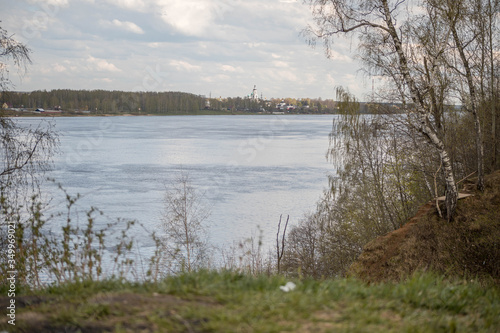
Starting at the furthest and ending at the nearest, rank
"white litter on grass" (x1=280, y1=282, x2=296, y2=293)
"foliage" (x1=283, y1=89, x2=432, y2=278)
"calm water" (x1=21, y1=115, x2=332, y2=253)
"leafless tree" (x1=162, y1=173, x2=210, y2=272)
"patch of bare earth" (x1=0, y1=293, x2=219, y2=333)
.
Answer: "calm water" (x1=21, y1=115, x2=332, y2=253)
"leafless tree" (x1=162, y1=173, x2=210, y2=272)
"foliage" (x1=283, y1=89, x2=432, y2=278)
"white litter on grass" (x1=280, y1=282, x2=296, y2=293)
"patch of bare earth" (x1=0, y1=293, x2=219, y2=333)

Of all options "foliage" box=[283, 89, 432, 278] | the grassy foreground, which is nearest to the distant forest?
"foliage" box=[283, 89, 432, 278]

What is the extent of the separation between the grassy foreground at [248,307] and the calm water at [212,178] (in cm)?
1715

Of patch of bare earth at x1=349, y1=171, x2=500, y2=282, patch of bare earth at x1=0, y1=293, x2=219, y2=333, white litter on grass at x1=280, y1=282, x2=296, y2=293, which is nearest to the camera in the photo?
patch of bare earth at x1=0, y1=293, x2=219, y2=333

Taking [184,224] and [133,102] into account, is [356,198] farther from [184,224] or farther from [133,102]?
[133,102]

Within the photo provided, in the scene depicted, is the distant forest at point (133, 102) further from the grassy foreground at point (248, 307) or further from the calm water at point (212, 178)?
the grassy foreground at point (248, 307)

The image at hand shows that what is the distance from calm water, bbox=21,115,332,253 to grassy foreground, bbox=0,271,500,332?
17152 millimetres

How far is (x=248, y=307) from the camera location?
4605 millimetres

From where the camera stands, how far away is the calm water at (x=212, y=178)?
32.6m

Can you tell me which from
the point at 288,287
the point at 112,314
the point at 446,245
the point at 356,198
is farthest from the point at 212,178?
the point at 112,314

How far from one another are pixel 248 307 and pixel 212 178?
40.5m

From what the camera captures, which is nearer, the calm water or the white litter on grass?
the white litter on grass

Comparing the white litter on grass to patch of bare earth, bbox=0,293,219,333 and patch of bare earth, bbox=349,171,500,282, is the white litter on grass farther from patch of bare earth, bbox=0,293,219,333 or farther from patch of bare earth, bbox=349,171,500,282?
patch of bare earth, bbox=349,171,500,282

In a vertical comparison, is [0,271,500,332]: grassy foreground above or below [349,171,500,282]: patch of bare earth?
above

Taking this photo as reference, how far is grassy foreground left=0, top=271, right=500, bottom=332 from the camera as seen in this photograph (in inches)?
169
